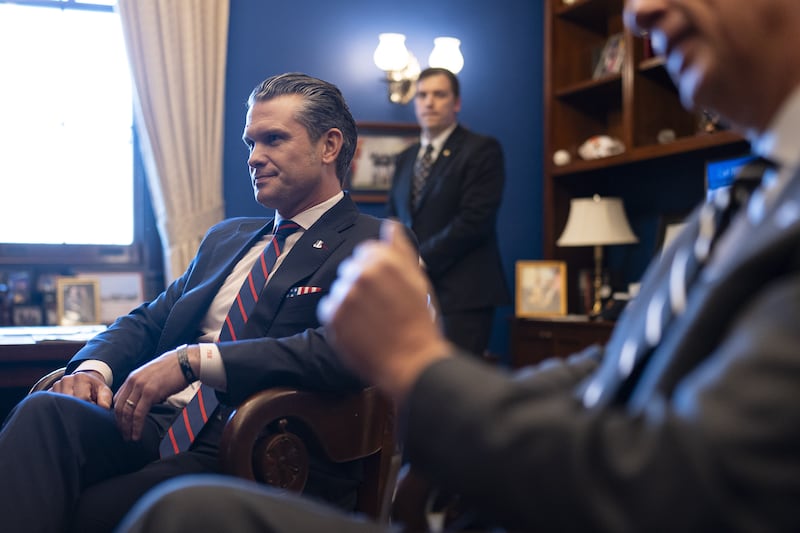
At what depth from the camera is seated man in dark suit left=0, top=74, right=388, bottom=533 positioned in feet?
5.51

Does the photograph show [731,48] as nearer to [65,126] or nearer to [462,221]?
[462,221]

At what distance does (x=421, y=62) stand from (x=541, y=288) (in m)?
1.62

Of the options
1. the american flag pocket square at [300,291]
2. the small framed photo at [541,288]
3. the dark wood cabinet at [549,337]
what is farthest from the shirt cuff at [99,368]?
the small framed photo at [541,288]

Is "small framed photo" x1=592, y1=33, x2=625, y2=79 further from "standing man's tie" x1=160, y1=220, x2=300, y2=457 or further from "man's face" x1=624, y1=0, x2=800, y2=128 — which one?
"man's face" x1=624, y1=0, x2=800, y2=128

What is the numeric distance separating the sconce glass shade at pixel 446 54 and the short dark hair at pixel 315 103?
308 centimetres

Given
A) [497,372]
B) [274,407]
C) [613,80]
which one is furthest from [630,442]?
[613,80]

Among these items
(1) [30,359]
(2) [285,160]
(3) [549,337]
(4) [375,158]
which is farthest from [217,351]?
(4) [375,158]

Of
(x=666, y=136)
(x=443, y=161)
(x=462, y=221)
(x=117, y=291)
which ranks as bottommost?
(x=117, y=291)

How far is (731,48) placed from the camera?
85 cm

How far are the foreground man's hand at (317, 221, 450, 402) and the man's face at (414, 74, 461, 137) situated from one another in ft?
12.2

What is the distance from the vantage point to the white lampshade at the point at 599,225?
4871 mm

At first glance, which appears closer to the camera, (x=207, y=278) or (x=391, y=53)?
(x=207, y=278)

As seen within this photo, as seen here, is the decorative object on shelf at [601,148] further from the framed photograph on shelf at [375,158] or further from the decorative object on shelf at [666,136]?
the framed photograph on shelf at [375,158]

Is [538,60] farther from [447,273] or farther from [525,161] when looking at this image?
[447,273]
